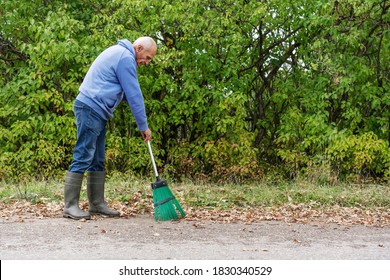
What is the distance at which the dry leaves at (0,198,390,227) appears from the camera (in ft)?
24.0

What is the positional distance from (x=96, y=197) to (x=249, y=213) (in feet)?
6.15

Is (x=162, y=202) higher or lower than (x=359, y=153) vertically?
lower

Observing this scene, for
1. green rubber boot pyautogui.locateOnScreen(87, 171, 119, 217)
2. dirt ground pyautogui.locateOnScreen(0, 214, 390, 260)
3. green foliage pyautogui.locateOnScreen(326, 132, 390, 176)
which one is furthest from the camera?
green foliage pyautogui.locateOnScreen(326, 132, 390, 176)

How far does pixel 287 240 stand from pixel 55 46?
672 centimetres

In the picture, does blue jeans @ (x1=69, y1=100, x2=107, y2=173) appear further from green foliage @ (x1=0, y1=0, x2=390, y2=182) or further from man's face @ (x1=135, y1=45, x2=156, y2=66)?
green foliage @ (x1=0, y1=0, x2=390, y2=182)

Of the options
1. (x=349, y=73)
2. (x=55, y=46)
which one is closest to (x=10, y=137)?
(x=55, y=46)

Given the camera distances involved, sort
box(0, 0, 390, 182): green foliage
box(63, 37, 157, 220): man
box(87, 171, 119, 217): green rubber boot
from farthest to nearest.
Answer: box(0, 0, 390, 182): green foliage, box(87, 171, 119, 217): green rubber boot, box(63, 37, 157, 220): man

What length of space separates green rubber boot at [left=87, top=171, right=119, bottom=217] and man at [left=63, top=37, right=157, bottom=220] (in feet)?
0.70

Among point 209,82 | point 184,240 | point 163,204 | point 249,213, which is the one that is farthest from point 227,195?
point 209,82

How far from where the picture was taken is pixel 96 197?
7277 mm

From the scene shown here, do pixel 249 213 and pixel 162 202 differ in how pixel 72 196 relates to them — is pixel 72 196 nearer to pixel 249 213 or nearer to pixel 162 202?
pixel 162 202

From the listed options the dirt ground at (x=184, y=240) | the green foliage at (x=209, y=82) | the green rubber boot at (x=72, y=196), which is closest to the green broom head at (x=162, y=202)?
the dirt ground at (x=184, y=240)

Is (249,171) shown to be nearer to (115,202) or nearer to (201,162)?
(201,162)

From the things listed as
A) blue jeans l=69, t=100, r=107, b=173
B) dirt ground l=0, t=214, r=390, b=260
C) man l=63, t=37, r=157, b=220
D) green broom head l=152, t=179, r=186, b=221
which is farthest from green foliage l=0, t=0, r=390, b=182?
dirt ground l=0, t=214, r=390, b=260
